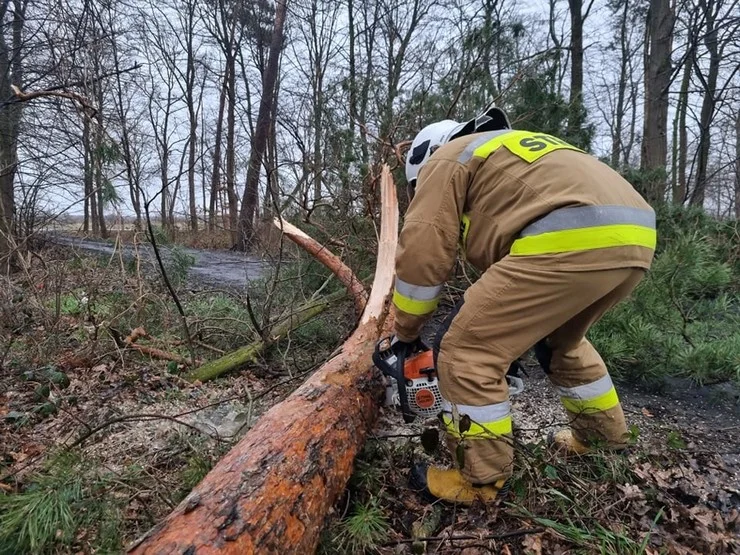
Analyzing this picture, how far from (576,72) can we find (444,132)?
29.0ft

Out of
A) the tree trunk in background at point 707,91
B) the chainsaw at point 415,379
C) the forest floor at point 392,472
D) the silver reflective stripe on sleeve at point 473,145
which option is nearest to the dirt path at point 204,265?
the forest floor at point 392,472

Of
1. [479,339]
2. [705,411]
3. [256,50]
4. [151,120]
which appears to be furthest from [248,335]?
[151,120]

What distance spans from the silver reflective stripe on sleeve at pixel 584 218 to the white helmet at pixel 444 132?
2.15 feet

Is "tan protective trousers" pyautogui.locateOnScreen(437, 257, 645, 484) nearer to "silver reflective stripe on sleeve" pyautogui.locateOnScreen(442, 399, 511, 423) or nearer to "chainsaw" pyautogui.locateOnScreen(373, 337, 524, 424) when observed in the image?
"silver reflective stripe on sleeve" pyautogui.locateOnScreen(442, 399, 511, 423)

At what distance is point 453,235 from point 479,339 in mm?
444

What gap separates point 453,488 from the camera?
1.93 m

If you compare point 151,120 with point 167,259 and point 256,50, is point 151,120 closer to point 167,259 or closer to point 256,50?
point 256,50

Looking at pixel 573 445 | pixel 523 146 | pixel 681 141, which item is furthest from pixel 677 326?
pixel 681 141

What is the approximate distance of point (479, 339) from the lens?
1.80 metres

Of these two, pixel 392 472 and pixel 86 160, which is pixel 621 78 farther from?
pixel 392 472

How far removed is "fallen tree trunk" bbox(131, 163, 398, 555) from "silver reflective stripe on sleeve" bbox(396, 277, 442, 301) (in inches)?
23.5

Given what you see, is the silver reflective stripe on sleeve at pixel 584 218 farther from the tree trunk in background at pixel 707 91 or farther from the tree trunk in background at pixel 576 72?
the tree trunk in background at pixel 707 91

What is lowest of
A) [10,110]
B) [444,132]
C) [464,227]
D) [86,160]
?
[464,227]

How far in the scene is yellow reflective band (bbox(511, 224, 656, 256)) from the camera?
5.57 ft
